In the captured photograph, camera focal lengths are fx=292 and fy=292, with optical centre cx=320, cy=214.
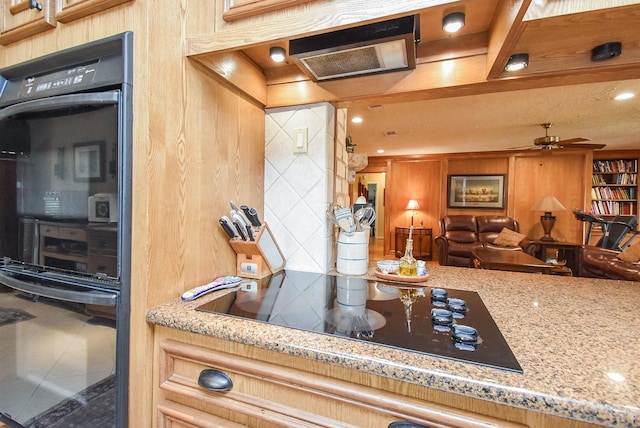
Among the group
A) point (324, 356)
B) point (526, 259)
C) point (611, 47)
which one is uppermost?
point (611, 47)

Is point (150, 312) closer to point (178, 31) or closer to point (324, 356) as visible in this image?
point (324, 356)

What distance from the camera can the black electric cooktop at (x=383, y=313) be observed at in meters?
0.60

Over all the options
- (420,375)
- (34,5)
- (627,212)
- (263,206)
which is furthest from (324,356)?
(627,212)

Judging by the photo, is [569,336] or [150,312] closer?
[569,336]

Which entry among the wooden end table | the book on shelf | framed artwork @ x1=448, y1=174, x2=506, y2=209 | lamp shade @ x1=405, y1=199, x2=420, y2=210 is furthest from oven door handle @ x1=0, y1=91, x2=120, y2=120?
the book on shelf

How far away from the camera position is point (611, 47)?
82cm

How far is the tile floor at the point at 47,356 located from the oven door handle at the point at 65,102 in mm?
599

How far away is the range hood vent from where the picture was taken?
819mm

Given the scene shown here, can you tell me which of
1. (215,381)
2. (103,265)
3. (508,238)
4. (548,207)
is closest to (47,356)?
(103,265)

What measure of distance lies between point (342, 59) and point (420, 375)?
908 millimetres

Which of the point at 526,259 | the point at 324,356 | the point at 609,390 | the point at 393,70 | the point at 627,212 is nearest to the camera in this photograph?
the point at 609,390

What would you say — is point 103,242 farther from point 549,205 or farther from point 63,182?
point 549,205

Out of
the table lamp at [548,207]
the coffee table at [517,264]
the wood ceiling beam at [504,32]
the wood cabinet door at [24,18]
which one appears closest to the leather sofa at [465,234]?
the table lamp at [548,207]

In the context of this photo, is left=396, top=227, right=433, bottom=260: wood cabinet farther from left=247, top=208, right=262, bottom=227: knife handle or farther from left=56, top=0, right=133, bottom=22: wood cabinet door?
left=56, top=0, right=133, bottom=22: wood cabinet door
